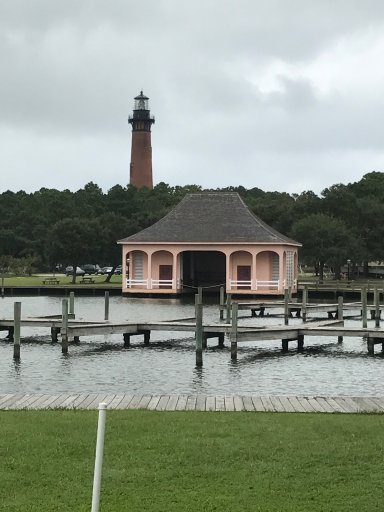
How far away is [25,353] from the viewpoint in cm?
2634

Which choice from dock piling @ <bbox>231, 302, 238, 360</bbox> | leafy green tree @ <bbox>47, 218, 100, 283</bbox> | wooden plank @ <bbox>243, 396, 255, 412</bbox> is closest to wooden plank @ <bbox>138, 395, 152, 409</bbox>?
wooden plank @ <bbox>243, 396, 255, 412</bbox>

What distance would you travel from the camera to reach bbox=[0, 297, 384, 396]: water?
19.7 m

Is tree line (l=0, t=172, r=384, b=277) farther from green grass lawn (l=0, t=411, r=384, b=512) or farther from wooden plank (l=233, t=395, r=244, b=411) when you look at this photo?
green grass lawn (l=0, t=411, r=384, b=512)

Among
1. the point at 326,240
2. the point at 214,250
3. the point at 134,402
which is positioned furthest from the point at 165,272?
the point at 134,402

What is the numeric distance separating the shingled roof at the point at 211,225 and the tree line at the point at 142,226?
8369 mm

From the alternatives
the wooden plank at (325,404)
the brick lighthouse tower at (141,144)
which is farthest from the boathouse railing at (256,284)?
the brick lighthouse tower at (141,144)

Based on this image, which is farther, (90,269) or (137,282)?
(90,269)

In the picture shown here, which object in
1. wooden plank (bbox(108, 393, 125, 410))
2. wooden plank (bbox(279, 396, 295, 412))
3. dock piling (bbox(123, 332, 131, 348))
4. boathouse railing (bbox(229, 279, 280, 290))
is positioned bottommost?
dock piling (bbox(123, 332, 131, 348))

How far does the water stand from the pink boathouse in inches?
1137

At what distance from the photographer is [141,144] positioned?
11644 cm

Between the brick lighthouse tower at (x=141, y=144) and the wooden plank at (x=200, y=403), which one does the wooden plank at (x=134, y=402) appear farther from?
the brick lighthouse tower at (x=141, y=144)

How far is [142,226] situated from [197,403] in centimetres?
6918

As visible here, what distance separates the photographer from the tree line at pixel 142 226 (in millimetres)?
71812

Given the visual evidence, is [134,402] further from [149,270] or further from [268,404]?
[149,270]
